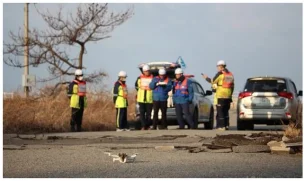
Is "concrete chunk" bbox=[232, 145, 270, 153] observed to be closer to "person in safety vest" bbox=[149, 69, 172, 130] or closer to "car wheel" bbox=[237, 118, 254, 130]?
"car wheel" bbox=[237, 118, 254, 130]

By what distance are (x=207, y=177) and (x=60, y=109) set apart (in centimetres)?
1478

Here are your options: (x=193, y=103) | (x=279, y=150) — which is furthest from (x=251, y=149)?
(x=193, y=103)

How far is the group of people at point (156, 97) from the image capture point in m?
22.4

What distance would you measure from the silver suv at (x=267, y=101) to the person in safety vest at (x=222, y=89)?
0.64 metres

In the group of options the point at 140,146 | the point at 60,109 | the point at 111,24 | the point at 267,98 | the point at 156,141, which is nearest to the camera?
the point at 140,146

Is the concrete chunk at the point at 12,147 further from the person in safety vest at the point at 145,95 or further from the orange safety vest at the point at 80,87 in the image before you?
the person in safety vest at the point at 145,95

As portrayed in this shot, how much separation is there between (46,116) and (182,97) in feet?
12.7

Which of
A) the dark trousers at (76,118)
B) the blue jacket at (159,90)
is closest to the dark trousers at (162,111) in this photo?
the blue jacket at (159,90)

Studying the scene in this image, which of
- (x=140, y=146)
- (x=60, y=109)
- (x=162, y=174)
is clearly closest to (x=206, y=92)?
(x=60, y=109)

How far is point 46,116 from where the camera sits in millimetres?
23094

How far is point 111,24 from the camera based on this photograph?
3170 cm

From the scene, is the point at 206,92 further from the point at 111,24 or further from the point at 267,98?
the point at 111,24

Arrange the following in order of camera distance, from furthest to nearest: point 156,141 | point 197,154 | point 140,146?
1. point 156,141
2. point 140,146
3. point 197,154

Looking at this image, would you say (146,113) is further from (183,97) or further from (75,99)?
(75,99)
